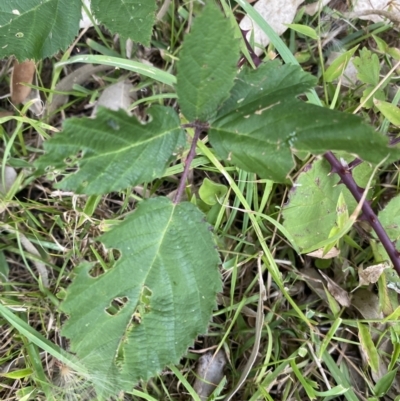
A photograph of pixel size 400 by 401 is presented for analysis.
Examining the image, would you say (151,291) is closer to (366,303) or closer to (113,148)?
(113,148)

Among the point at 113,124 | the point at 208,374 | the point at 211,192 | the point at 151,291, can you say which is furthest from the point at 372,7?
the point at 208,374

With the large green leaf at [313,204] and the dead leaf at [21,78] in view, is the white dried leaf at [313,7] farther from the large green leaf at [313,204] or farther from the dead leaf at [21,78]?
the dead leaf at [21,78]

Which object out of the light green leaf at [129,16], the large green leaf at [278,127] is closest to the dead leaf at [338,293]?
the large green leaf at [278,127]

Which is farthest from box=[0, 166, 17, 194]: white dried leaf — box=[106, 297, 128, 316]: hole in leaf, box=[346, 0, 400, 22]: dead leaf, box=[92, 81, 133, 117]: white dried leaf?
box=[346, 0, 400, 22]: dead leaf

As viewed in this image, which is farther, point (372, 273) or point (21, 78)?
point (21, 78)

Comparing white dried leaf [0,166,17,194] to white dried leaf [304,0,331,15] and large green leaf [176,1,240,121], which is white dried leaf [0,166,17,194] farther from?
white dried leaf [304,0,331,15]
